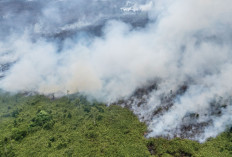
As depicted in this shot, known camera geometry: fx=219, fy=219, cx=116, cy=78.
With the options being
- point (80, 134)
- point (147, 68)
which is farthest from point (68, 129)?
point (147, 68)

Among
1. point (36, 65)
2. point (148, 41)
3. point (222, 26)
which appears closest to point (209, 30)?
point (222, 26)

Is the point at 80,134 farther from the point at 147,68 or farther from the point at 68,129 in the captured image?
the point at 147,68

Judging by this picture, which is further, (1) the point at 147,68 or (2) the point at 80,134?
(1) the point at 147,68

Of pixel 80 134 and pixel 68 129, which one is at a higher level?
pixel 80 134

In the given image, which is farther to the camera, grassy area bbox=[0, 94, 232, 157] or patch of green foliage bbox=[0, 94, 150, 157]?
patch of green foliage bbox=[0, 94, 150, 157]

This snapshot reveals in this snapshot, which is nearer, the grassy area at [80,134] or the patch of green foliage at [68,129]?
the grassy area at [80,134]
